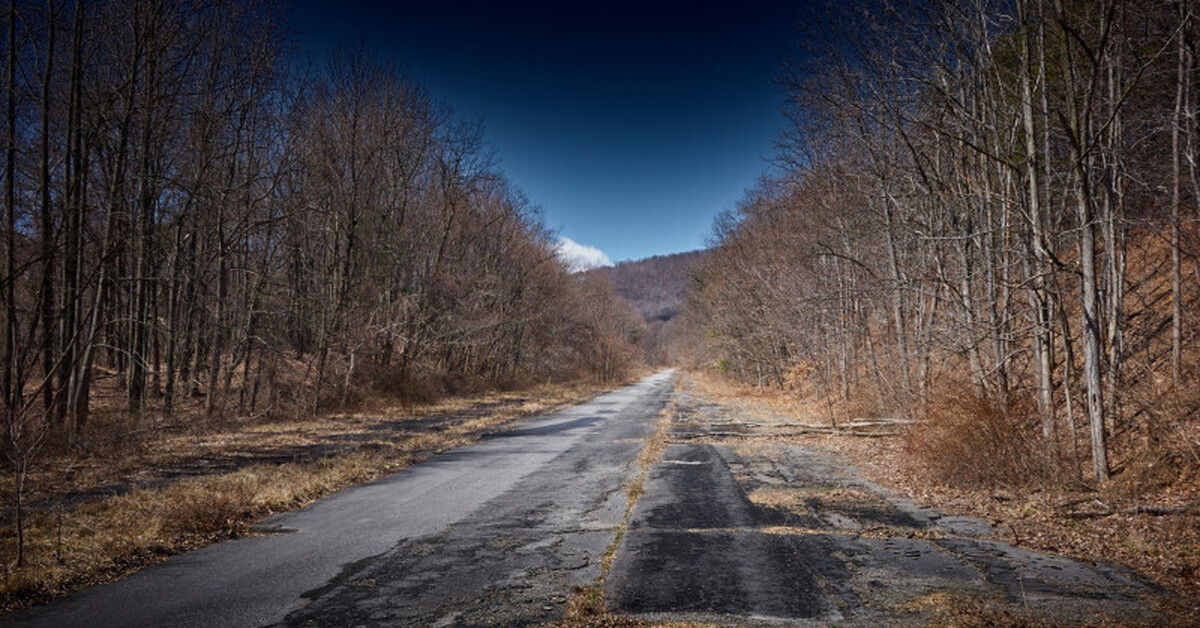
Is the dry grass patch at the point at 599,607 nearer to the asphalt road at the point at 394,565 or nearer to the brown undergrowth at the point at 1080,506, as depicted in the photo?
the asphalt road at the point at 394,565

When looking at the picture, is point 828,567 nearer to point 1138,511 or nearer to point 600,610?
point 600,610

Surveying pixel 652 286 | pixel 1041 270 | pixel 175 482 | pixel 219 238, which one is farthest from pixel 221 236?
pixel 652 286

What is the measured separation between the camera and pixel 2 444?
976 cm

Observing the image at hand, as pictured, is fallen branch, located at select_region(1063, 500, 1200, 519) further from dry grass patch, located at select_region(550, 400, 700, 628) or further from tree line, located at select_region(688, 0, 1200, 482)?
dry grass patch, located at select_region(550, 400, 700, 628)

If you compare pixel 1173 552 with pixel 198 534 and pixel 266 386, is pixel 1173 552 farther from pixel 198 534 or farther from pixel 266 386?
pixel 266 386

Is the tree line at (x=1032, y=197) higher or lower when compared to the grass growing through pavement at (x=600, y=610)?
higher

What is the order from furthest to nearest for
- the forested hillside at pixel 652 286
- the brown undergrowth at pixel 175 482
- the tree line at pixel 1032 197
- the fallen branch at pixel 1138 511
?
1. the forested hillside at pixel 652 286
2. the tree line at pixel 1032 197
3. the fallen branch at pixel 1138 511
4. the brown undergrowth at pixel 175 482

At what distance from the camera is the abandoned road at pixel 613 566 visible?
14.9 feet

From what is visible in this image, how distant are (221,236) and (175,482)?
1177 cm

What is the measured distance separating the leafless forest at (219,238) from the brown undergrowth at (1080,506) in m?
8.57

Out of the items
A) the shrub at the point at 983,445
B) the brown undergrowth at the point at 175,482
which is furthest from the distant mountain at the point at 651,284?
the shrub at the point at 983,445

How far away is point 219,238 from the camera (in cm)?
1919

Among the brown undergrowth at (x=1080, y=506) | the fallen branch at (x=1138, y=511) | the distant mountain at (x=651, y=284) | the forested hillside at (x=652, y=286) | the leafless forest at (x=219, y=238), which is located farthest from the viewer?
the distant mountain at (x=651, y=284)

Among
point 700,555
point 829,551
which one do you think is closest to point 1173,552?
point 829,551
